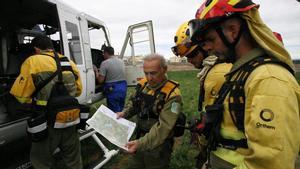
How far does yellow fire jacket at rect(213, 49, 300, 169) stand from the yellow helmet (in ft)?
4.80

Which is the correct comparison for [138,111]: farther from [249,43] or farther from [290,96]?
[290,96]

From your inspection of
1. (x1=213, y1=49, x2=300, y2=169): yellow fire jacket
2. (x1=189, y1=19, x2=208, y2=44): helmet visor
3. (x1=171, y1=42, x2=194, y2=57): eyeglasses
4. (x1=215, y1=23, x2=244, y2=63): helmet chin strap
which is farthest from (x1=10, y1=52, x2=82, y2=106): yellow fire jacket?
(x1=213, y1=49, x2=300, y2=169): yellow fire jacket

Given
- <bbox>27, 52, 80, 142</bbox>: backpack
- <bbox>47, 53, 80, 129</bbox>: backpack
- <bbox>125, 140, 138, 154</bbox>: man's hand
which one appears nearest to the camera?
<bbox>125, 140, 138, 154</bbox>: man's hand

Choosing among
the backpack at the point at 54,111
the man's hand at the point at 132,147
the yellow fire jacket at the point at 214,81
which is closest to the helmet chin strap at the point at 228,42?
the yellow fire jacket at the point at 214,81

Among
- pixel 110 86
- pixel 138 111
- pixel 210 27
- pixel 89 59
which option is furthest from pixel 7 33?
pixel 210 27

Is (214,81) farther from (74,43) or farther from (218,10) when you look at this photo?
(74,43)

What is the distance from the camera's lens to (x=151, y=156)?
9.05 feet

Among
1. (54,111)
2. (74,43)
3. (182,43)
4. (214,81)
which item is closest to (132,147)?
(214,81)

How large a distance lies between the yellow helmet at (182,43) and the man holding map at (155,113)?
0.67ft

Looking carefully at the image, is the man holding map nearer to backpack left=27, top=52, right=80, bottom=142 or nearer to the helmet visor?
backpack left=27, top=52, right=80, bottom=142

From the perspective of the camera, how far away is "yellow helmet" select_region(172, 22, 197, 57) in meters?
2.62

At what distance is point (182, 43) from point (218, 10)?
1304mm

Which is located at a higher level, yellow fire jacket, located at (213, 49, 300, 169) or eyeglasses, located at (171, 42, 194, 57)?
eyeglasses, located at (171, 42, 194, 57)

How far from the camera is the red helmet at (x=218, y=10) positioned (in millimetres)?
1333
